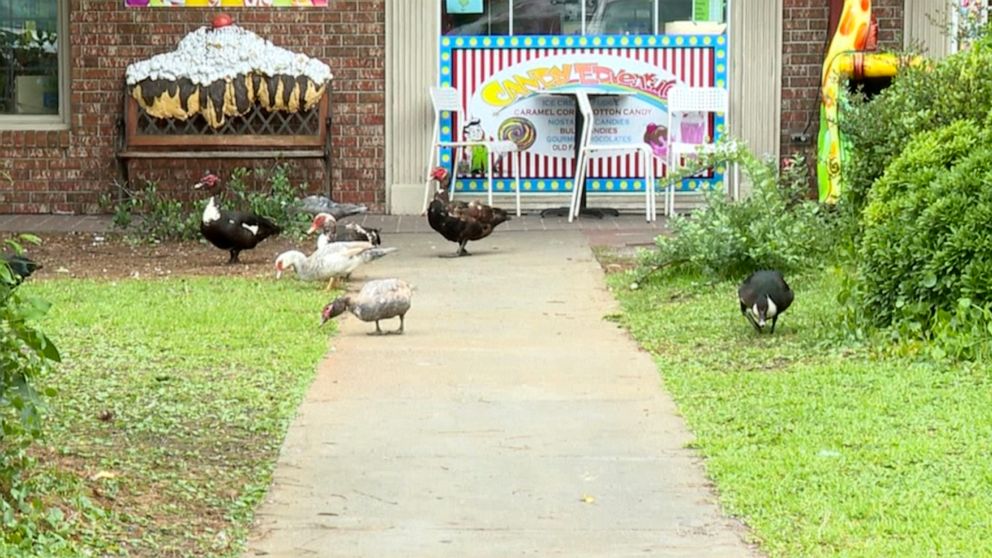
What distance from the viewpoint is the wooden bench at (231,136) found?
16750mm

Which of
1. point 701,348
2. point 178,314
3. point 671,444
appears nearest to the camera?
point 671,444

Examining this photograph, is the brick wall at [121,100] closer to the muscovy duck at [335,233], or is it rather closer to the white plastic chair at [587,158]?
the white plastic chair at [587,158]

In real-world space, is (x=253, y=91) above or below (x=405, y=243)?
above

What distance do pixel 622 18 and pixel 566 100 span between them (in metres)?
0.94

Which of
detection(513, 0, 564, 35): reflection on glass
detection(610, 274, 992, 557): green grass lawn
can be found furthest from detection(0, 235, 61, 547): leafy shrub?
detection(513, 0, 564, 35): reflection on glass

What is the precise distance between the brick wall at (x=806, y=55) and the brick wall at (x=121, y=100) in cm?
384

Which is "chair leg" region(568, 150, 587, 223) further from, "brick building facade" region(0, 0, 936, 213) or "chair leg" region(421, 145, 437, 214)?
"brick building facade" region(0, 0, 936, 213)

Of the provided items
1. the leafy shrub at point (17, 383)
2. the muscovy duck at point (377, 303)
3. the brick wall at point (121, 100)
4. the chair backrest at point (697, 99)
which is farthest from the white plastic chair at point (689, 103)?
the leafy shrub at point (17, 383)

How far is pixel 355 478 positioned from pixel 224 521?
0.73m

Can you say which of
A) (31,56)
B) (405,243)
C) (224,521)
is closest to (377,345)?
(224,521)

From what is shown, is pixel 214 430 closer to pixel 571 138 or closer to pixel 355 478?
pixel 355 478

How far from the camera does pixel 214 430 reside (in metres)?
7.66

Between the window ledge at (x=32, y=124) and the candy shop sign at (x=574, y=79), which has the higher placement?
the candy shop sign at (x=574, y=79)

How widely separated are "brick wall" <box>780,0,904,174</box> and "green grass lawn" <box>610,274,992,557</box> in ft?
22.3
